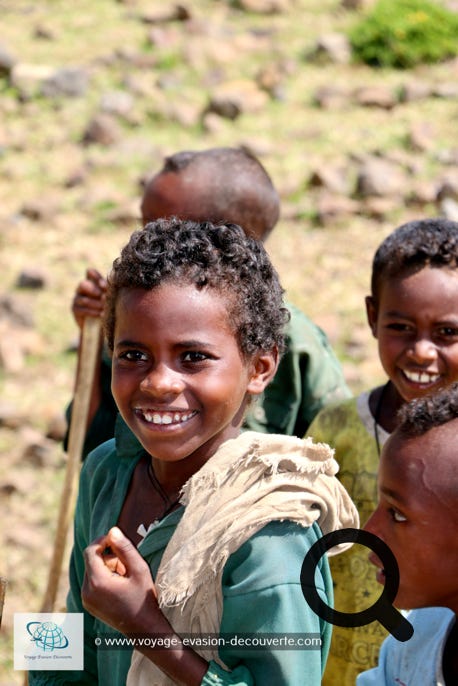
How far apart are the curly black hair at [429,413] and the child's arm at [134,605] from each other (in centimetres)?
51

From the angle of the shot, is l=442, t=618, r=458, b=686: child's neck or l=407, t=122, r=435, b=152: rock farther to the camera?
l=407, t=122, r=435, b=152: rock

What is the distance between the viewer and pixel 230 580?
68.4 inches

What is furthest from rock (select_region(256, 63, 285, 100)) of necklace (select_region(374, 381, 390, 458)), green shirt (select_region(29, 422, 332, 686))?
green shirt (select_region(29, 422, 332, 686))

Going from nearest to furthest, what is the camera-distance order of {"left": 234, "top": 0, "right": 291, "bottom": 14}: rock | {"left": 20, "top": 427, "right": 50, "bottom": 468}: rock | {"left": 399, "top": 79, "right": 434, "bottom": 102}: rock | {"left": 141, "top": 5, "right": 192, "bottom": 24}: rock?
{"left": 20, "top": 427, "right": 50, "bottom": 468}: rock
{"left": 399, "top": 79, "right": 434, "bottom": 102}: rock
{"left": 141, "top": 5, "right": 192, "bottom": 24}: rock
{"left": 234, "top": 0, "right": 291, "bottom": 14}: rock

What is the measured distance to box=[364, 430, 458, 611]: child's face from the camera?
1.78 metres

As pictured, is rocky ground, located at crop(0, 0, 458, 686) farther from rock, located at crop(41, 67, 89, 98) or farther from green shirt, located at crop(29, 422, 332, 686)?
green shirt, located at crop(29, 422, 332, 686)

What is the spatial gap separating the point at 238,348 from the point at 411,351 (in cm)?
80

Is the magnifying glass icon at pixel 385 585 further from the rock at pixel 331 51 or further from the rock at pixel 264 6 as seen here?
the rock at pixel 264 6

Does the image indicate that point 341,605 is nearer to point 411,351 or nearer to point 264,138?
point 411,351

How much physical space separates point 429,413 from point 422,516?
0.18 m

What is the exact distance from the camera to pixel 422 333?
2676 mm

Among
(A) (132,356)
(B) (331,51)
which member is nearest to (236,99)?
(B) (331,51)

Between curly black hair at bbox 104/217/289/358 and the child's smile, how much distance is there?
2cm

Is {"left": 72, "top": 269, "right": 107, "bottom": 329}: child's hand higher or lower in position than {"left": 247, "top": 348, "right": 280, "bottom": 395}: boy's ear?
lower
